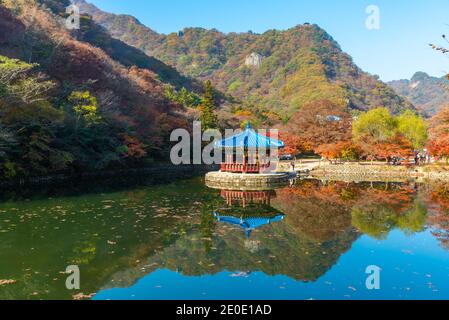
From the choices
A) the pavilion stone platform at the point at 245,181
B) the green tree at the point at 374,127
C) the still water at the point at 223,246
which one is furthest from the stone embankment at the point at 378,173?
the still water at the point at 223,246

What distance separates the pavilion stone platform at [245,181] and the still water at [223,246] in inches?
190

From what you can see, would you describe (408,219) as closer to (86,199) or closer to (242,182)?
(242,182)

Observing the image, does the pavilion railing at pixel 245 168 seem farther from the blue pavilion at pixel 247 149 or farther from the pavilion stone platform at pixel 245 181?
the pavilion stone platform at pixel 245 181

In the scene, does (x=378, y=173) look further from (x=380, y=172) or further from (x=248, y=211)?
(x=248, y=211)

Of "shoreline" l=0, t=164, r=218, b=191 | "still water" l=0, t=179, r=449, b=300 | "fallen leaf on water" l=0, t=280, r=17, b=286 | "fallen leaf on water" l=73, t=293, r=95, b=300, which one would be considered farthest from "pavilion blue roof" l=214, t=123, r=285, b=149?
"fallen leaf on water" l=73, t=293, r=95, b=300

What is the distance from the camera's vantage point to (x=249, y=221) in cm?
1304

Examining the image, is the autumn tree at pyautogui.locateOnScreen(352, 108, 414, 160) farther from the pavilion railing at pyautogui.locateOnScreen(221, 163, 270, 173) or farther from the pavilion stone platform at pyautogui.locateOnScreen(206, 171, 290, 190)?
the pavilion railing at pyautogui.locateOnScreen(221, 163, 270, 173)

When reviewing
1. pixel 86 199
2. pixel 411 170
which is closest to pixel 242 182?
pixel 86 199

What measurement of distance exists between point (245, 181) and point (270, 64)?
98653 mm

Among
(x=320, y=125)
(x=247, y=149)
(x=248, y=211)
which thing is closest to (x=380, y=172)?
(x=320, y=125)

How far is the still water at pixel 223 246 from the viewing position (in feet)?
24.1

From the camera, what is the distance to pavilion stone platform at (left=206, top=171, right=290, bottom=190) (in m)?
22.7
